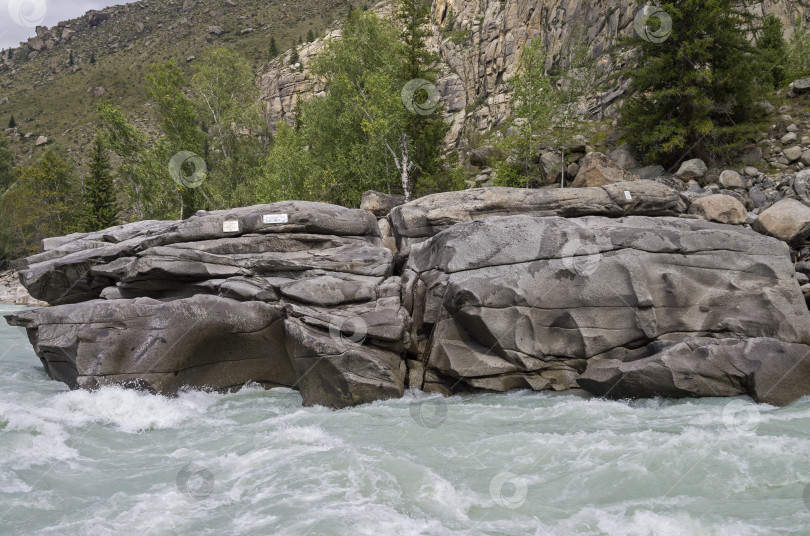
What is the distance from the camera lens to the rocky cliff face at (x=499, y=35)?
40894 mm

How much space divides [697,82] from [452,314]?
1416cm

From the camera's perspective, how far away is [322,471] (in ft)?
21.9

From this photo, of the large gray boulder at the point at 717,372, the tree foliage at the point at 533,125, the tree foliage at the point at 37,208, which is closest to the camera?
the large gray boulder at the point at 717,372

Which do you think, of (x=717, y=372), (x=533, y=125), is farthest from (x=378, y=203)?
(x=717, y=372)

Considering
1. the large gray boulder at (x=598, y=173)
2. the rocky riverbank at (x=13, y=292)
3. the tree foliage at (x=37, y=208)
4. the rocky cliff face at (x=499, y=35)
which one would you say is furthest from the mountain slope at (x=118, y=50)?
the large gray boulder at (x=598, y=173)

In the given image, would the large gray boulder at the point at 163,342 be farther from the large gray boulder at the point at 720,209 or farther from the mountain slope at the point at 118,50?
the mountain slope at the point at 118,50

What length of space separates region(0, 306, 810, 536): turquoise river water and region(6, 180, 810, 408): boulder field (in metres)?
0.66

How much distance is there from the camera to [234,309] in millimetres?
10805

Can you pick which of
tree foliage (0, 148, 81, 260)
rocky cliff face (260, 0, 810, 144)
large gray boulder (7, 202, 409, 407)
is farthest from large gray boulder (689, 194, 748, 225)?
tree foliage (0, 148, 81, 260)

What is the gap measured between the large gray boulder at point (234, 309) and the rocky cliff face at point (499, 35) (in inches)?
1052

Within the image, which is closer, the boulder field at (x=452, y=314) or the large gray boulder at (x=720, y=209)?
the boulder field at (x=452, y=314)

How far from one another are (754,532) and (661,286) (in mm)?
6487

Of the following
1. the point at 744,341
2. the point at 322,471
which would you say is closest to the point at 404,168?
the point at 744,341

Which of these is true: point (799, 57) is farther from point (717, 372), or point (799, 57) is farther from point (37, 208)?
point (37, 208)
